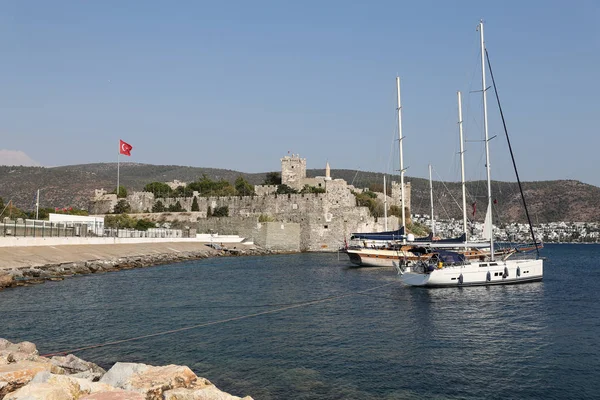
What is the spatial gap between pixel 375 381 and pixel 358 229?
4406 cm

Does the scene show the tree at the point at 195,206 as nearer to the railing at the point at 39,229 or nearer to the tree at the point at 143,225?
the tree at the point at 143,225

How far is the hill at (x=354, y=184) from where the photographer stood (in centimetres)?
9931

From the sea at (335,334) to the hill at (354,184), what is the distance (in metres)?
79.1

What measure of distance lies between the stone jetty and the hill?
5561 centimetres

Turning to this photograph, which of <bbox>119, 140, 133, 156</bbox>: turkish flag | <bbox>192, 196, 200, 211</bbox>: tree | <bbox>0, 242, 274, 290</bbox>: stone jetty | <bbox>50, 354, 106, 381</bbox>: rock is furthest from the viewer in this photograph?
<bbox>192, 196, 200, 211</bbox>: tree

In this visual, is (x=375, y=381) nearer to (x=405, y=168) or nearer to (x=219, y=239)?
(x=405, y=168)

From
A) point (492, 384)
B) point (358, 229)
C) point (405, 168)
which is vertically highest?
point (405, 168)

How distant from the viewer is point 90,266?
2920cm

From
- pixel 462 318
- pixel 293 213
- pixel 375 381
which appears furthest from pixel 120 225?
pixel 375 381

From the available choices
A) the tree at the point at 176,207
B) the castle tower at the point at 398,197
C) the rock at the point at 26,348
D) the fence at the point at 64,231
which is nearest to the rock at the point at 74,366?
the rock at the point at 26,348

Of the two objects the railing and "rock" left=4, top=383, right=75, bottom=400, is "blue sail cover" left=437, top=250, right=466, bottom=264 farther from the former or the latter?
the railing

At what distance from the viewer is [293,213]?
2207 inches

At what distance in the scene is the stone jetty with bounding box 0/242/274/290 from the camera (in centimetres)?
2433

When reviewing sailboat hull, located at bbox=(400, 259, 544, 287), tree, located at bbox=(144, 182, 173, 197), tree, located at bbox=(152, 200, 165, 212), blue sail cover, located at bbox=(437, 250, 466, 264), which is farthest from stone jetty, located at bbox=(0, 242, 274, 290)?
tree, located at bbox=(144, 182, 173, 197)
